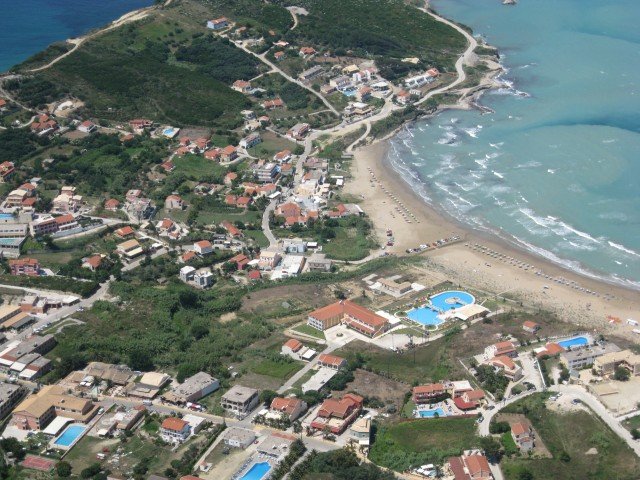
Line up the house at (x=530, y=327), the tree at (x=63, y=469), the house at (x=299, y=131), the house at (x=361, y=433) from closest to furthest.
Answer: the tree at (x=63, y=469)
the house at (x=361, y=433)
the house at (x=530, y=327)
the house at (x=299, y=131)


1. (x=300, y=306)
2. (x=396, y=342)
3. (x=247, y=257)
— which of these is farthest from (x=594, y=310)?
(x=247, y=257)

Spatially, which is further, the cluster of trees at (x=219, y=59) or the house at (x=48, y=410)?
the cluster of trees at (x=219, y=59)

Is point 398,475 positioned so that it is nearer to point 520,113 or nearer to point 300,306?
point 300,306

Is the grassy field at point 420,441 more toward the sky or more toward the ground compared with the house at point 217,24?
more toward the ground

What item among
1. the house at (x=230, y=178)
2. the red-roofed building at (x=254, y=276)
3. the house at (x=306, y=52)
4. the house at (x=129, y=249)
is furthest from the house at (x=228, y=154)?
the house at (x=306, y=52)

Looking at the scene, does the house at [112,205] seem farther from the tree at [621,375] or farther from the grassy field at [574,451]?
the tree at [621,375]

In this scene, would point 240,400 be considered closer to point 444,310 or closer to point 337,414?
point 337,414

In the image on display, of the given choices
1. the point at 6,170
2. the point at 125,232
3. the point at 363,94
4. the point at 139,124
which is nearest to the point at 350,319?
the point at 125,232

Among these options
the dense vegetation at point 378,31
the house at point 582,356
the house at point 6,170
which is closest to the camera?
the house at point 582,356

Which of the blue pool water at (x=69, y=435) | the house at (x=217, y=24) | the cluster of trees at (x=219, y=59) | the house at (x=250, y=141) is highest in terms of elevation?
the house at (x=217, y=24)
